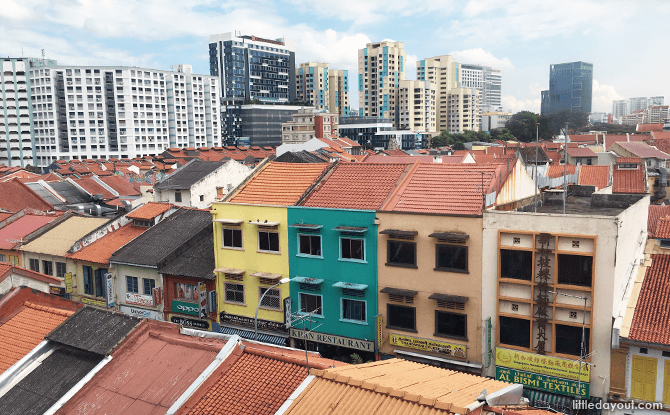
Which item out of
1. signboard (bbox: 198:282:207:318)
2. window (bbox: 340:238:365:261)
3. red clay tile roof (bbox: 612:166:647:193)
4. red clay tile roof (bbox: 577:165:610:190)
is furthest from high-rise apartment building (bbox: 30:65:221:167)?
window (bbox: 340:238:365:261)

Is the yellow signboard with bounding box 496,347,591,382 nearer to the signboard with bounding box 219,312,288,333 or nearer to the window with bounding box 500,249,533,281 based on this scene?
the window with bounding box 500,249,533,281

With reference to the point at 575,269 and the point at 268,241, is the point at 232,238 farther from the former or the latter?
the point at 575,269

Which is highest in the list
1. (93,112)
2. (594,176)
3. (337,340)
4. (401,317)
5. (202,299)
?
(93,112)

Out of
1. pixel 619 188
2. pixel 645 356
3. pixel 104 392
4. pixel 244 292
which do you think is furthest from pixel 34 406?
pixel 619 188

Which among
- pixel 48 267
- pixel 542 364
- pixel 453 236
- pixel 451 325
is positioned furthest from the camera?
pixel 48 267

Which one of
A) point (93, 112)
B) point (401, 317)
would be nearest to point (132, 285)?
point (401, 317)

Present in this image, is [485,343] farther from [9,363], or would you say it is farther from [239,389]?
[9,363]

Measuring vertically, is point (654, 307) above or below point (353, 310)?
above

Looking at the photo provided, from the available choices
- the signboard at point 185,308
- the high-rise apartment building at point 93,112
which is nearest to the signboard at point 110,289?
the signboard at point 185,308
